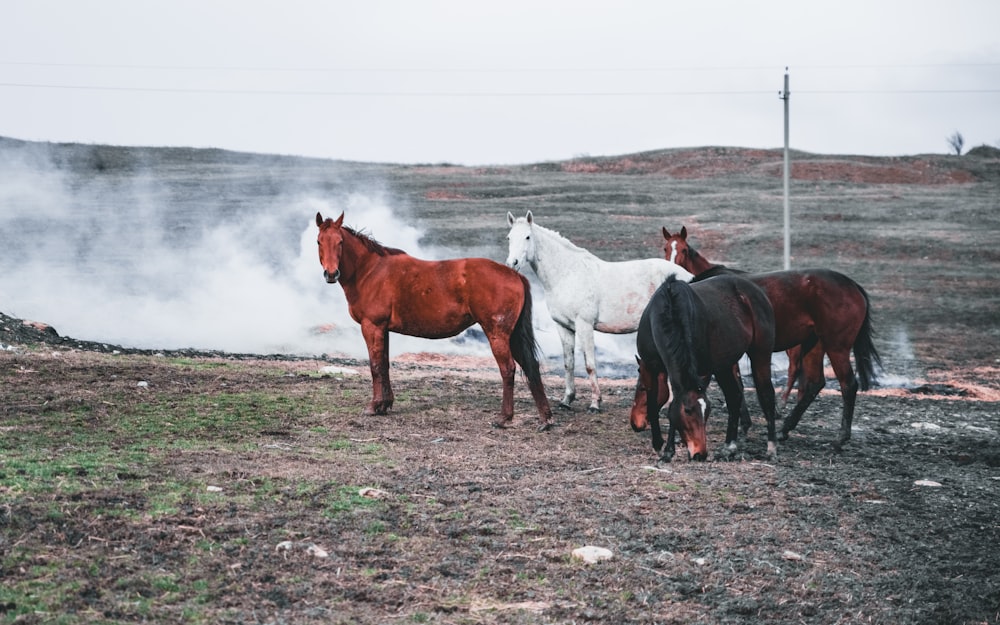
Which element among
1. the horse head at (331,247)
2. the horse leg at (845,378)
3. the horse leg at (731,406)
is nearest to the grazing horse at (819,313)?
the horse leg at (845,378)

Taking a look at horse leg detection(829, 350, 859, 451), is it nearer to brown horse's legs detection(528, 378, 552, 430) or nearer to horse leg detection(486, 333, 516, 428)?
brown horse's legs detection(528, 378, 552, 430)

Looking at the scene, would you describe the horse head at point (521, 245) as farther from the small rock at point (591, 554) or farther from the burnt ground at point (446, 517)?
the small rock at point (591, 554)

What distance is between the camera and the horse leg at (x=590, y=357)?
12.7 m

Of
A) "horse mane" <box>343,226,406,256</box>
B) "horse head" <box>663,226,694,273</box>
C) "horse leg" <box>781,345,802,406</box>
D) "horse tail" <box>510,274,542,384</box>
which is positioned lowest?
"horse leg" <box>781,345,802,406</box>

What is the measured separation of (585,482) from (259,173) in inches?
1605

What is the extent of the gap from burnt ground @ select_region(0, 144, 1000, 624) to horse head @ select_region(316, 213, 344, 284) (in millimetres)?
1631

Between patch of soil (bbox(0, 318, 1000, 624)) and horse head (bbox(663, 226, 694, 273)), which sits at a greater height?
horse head (bbox(663, 226, 694, 273))

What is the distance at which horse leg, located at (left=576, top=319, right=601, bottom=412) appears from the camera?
1266cm

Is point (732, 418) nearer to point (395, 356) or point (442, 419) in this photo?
point (442, 419)

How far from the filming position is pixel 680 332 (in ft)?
29.9

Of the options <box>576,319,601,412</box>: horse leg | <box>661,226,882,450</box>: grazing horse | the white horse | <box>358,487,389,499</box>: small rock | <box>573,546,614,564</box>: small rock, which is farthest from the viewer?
the white horse

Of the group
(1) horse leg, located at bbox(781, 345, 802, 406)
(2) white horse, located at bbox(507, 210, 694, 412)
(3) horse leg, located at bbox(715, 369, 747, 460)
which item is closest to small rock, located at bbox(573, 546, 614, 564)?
(3) horse leg, located at bbox(715, 369, 747, 460)

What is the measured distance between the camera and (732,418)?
33.3ft

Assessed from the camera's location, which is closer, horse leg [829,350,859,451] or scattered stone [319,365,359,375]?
horse leg [829,350,859,451]
